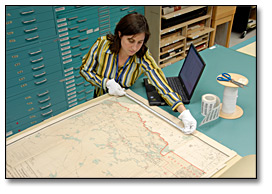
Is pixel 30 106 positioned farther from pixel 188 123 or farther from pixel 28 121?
pixel 188 123

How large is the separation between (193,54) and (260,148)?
0.73 meters

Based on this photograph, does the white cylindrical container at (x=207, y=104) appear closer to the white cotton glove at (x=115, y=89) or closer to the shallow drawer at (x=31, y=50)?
the white cotton glove at (x=115, y=89)

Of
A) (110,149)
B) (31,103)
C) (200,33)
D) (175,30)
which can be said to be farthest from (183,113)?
(200,33)

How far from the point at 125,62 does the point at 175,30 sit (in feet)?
6.24

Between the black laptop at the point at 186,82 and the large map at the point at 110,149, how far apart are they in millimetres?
186

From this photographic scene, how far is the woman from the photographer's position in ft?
5.60

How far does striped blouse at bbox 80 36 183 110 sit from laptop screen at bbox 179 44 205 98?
159 mm

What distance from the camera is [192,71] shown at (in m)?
1.82

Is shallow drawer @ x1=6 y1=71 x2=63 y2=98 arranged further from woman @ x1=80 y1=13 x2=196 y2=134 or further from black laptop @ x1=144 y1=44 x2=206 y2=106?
black laptop @ x1=144 y1=44 x2=206 y2=106

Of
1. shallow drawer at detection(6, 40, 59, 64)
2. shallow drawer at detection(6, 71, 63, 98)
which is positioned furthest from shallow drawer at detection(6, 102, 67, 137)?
shallow drawer at detection(6, 40, 59, 64)

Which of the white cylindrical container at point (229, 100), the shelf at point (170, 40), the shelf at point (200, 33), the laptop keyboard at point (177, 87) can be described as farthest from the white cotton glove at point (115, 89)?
the shelf at point (200, 33)

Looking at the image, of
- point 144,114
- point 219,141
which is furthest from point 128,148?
point 219,141

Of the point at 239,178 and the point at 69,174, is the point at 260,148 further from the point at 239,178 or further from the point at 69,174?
the point at 69,174

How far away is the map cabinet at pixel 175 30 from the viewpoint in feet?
10.8
